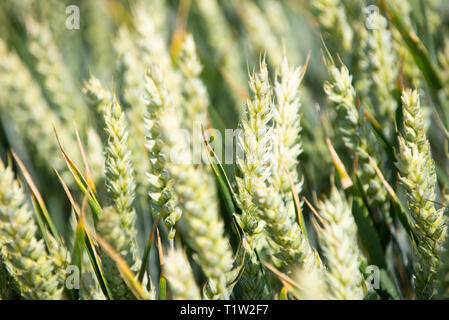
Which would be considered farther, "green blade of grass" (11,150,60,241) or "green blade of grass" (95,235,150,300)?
"green blade of grass" (11,150,60,241)

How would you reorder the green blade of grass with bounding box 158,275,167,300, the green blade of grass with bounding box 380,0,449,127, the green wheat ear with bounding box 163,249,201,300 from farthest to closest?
the green blade of grass with bounding box 380,0,449,127 < the green blade of grass with bounding box 158,275,167,300 < the green wheat ear with bounding box 163,249,201,300

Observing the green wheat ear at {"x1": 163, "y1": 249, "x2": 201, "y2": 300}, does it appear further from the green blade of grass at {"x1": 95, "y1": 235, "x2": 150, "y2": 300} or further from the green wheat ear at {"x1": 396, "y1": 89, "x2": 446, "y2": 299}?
the green wheat ear at {"x1": 396, "y1": 89, "x2": 446, "y2": 299}

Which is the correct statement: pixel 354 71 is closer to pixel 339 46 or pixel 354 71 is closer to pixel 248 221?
pixel 339 46

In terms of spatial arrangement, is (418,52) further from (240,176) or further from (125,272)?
(125,272)

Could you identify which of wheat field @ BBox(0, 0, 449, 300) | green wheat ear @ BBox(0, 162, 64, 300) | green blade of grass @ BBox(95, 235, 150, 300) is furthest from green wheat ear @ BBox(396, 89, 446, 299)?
green wheat ear @ BBox(0, 162, 64, 300)

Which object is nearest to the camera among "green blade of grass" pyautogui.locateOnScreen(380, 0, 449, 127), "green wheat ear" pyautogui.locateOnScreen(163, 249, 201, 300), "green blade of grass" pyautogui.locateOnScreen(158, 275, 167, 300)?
"green wheat ear" pyautogui.locateOnScreen(163, 249, 201, 300)

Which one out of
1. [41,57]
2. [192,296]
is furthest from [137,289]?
[41,57]

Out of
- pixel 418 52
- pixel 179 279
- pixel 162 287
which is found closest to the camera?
pixel 179 279

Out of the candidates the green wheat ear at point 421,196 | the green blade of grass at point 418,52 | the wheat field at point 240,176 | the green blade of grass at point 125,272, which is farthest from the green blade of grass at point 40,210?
the green blade of grass at point 418,52

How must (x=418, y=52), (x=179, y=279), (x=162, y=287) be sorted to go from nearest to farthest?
1. (x=179, y=279)
2. (x=162, y=287)
3. (x=418, y=52)

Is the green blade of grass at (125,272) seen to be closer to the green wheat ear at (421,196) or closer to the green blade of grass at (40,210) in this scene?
the green blade of grass at (40,210)

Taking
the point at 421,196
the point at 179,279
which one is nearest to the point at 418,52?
the point at 421,196

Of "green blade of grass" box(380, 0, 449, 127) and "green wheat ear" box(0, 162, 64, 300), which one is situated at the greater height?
"green blade of grass" box(380, 0, 449, 127)

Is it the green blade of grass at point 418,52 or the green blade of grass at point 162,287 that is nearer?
the green blade of grass at point 162,287
